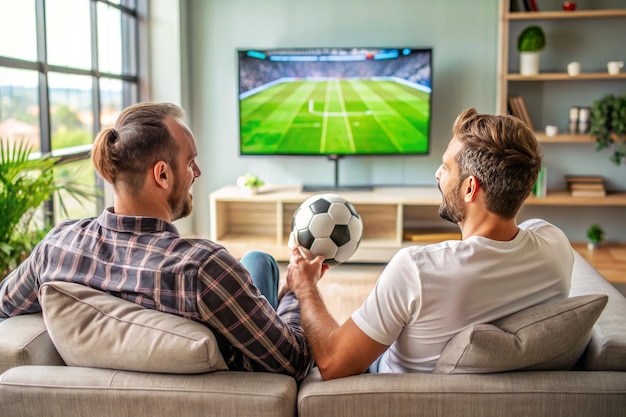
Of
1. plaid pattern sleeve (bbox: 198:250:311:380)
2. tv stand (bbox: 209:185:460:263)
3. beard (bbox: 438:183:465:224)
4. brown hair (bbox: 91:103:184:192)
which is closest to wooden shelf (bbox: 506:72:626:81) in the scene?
tv stand (bbox: 209:185:460:263)

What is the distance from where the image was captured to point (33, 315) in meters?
1.83

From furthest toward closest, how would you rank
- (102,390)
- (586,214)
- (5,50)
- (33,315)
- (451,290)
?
1. (586,214)
2. (5,50)
3. (33,315)
4. (451,290)
5. (102,390)

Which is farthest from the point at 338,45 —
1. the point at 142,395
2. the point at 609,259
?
the point at 142,395

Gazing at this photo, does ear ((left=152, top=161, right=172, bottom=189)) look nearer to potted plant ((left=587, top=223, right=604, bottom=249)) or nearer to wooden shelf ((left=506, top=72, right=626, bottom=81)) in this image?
wooden shelf ((left=506, top=72, right=626, bottom=81))

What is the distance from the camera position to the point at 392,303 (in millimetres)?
1636

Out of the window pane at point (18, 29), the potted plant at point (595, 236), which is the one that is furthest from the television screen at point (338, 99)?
the window pane at point (18, 29)

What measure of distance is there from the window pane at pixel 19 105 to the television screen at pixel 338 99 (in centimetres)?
164

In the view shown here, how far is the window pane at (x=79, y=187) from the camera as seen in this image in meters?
4.07

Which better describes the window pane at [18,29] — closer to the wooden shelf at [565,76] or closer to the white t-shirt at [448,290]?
the white t-shirt at [448,290]

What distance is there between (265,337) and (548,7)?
4.19m

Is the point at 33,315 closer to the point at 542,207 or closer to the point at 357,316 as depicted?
the point at 357,316

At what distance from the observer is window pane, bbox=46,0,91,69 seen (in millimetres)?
3942

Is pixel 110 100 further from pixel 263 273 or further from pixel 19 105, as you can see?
pixel 263 273

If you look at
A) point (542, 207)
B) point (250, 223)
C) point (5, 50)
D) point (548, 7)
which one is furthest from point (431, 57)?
point (5, 50)
